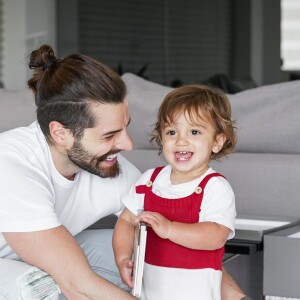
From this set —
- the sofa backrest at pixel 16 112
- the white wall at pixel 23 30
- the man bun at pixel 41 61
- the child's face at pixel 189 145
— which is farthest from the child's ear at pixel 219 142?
the white wall at pixel 23 30

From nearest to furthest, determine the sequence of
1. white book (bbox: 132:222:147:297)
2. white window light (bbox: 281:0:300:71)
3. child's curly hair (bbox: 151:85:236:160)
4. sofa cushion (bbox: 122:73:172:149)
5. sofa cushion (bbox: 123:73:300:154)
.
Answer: white book (bbox: 132:222:147:297) < child's curly hair (bbox: 151:85:236:160) < sofa cushion (bbox: 123:73:300:154) < sofa cushion (bbox: 122:73:172:149) < white window light (bbox: 281:0:300:71)

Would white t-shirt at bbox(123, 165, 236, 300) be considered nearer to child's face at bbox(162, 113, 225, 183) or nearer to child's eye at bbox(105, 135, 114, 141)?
child's face at bbox(162, 113, 225, 183)

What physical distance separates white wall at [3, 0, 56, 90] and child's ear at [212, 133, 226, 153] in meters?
5.25

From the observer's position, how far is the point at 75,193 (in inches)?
87.5

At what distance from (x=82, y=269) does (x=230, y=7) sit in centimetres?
561

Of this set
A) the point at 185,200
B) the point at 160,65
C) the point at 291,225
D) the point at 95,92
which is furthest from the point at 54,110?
the point at 160,65

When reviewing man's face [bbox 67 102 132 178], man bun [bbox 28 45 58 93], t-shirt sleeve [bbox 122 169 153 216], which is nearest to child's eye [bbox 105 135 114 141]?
man's face [bbox 67 102 132 178]

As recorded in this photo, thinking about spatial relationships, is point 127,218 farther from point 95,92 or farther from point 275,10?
point 275,10

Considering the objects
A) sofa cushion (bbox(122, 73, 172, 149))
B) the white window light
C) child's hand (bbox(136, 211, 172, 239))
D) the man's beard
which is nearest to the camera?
child's hand (bbox(136, 211, 172, 239))

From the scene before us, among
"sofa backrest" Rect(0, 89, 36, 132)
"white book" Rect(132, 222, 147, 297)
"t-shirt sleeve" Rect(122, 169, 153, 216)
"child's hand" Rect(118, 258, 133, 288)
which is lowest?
"child's hand" Rect(118, 258, 133, 288)

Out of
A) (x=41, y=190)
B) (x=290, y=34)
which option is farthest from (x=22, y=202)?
(x=290, y=34)

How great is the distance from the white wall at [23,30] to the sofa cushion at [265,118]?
4.68 meters

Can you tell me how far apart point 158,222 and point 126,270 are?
6.9 inches

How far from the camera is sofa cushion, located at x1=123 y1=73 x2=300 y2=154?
2414mm
